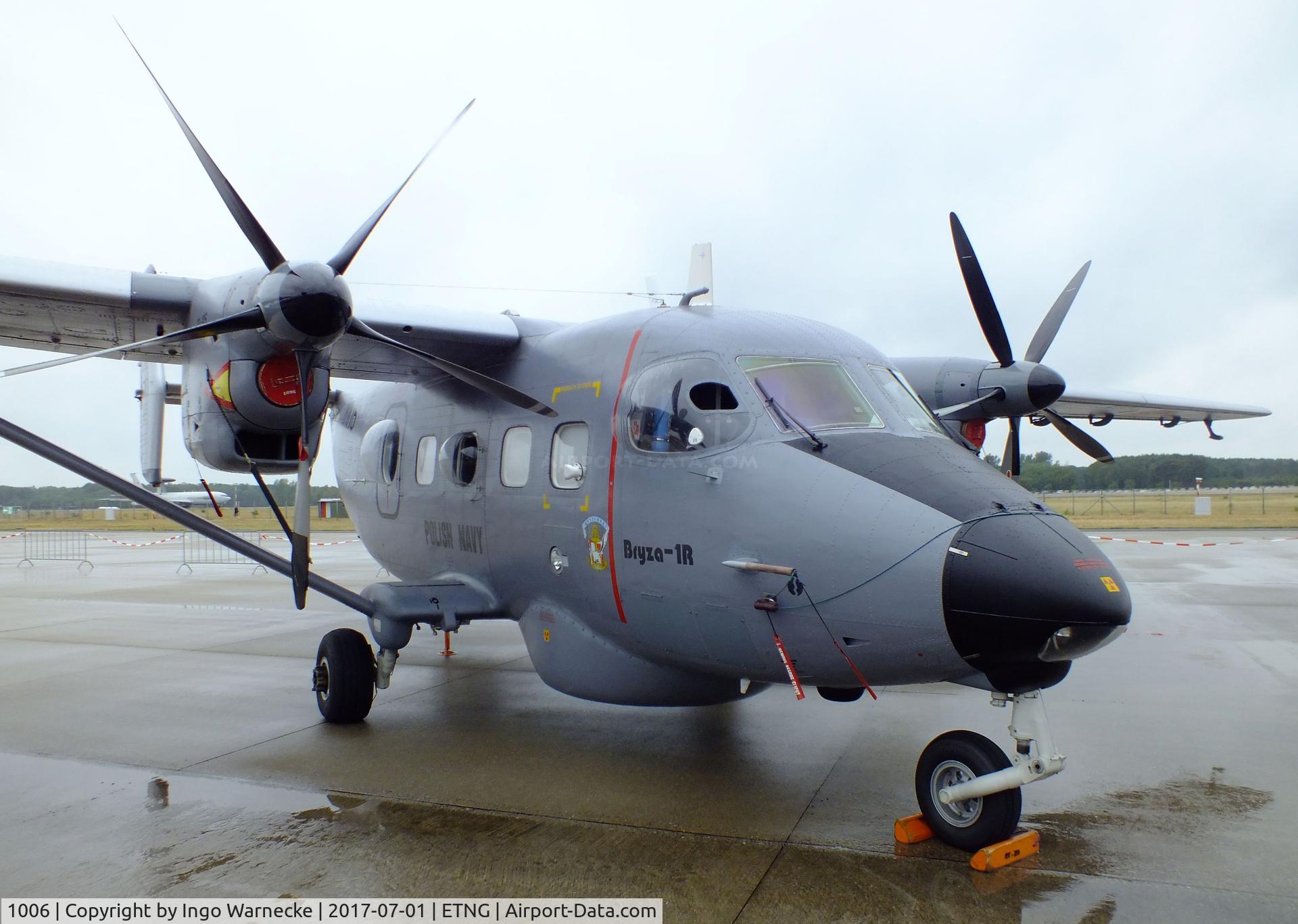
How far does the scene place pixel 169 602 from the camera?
16.8 metres

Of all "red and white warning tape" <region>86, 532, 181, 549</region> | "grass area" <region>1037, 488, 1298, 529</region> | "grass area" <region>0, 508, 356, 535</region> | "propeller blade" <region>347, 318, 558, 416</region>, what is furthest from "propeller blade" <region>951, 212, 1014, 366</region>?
"grass area" <region>0, 508, 356, 535</region>

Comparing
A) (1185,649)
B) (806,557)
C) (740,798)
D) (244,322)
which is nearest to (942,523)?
(806,557)

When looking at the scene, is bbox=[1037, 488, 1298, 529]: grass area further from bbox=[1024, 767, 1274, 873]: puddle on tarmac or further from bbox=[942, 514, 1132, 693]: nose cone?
bbox=[942, 514, 1132, 693]: nose cone

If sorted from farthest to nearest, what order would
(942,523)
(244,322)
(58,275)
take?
1. (58,275)
2. (244,322)
3. (942,523)

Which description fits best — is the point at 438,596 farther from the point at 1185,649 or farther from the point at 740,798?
the point at 1185,649

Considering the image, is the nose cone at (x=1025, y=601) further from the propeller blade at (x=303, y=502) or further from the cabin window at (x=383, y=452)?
the cabin window at (x=383, y=452)

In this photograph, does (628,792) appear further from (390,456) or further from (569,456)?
(390,456)

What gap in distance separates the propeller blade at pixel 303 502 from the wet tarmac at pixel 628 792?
53.7 inches

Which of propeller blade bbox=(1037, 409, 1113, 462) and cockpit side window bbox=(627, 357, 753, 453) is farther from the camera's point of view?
propeller blade bbox=(1037, 409, 1113, 462)

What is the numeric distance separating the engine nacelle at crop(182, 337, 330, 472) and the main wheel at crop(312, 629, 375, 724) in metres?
1.56

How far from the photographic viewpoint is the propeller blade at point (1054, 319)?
10320 millimetres

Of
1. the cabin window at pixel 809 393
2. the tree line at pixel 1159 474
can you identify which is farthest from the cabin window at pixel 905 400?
the tree line at pixel 1159 474

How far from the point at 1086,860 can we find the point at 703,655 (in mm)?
2290

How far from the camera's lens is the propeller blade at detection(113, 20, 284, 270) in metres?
6.36
